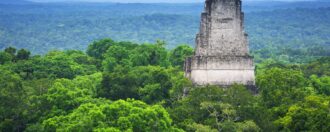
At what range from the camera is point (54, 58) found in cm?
6950

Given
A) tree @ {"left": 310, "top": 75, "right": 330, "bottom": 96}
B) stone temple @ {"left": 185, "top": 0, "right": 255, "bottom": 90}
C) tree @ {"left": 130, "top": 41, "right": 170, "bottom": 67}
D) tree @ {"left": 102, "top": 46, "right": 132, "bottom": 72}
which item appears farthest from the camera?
tree @ {"left": 130, "top": 41, "right": 170, "bottom": 67}

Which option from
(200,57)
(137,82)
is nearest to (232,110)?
(200,57)

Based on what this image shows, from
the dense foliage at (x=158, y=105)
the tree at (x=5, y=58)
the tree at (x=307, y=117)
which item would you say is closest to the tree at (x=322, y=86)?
the dense foliage at (x=158, y=105)

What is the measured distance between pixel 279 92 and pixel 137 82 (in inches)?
535

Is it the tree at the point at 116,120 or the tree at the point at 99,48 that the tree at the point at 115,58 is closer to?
the tree at the point at 99,48

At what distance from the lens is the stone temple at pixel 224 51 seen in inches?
1807

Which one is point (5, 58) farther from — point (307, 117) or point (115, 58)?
point (307, 117)

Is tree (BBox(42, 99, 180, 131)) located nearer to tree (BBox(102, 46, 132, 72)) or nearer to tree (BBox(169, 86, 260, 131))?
tree (BBox(169, 86, 260, 131))

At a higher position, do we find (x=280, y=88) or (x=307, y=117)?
(x=280, y=88)

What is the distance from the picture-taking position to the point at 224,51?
1817 inches

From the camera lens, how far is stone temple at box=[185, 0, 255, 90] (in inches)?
1807

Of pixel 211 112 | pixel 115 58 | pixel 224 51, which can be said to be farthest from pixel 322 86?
pixel 115 58

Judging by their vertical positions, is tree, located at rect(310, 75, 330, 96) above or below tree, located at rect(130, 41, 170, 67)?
below

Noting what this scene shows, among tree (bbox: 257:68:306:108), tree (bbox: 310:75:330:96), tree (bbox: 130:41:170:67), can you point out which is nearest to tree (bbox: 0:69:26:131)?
tree (bbox: 257:68:306:108)
